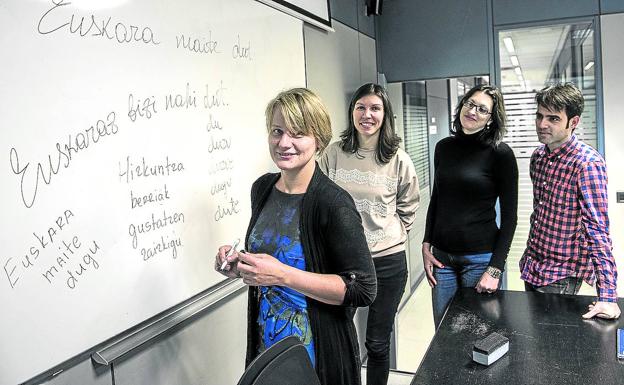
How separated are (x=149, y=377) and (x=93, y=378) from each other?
23 centimetres

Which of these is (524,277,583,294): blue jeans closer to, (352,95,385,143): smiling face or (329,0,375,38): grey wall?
(352,95,385,143): smiling face

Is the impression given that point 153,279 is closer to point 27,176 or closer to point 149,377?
point 149,377

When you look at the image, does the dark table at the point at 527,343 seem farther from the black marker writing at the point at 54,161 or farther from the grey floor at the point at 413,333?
the grey floor at the point at 413,333

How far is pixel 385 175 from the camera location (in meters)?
2.37

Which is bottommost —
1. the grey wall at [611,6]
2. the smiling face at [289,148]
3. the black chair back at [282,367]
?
the black chair back at [282,367]

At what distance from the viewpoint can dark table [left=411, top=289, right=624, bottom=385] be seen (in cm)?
132

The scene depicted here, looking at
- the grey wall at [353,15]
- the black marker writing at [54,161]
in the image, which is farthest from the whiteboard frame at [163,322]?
the grey wall at [353,15]

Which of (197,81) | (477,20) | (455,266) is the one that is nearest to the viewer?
(197,81)

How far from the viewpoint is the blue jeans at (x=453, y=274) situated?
89.4 inches

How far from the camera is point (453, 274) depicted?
2.33m

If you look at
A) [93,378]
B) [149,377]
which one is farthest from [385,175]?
[93,378]

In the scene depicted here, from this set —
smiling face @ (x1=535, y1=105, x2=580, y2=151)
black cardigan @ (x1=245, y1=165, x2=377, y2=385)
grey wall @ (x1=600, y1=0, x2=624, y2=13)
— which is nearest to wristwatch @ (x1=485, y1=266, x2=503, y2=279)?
smiling face @ (x1=535, y1=105, x2=580, y2=151)

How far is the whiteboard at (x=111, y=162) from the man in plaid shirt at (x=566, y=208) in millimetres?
1143

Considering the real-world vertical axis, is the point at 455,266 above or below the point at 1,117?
below
